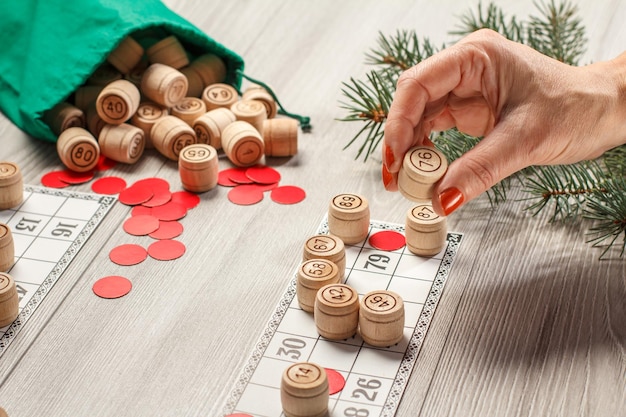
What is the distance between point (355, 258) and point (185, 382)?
33 cm

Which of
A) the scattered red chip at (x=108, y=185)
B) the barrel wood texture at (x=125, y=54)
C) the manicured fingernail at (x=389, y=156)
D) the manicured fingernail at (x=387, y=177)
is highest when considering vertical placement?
the manicured fingernail at (x=389, y=156)

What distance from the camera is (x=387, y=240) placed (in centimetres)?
135

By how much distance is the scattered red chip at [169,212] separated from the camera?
1.43 metres

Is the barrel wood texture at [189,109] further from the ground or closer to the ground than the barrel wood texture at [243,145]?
closer to the ground

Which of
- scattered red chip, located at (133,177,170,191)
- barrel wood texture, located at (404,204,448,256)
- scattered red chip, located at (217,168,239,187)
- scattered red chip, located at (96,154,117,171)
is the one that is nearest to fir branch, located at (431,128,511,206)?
barrel wood texture, located at (404,204,448,256)

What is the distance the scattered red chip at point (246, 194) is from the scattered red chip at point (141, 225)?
0.14 metres

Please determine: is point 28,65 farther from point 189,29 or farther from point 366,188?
point 366,188

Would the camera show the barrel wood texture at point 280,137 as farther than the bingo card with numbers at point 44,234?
Yes

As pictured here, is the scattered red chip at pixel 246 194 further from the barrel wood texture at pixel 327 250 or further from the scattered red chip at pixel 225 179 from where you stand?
the barrel wood texture at pixel 327 250

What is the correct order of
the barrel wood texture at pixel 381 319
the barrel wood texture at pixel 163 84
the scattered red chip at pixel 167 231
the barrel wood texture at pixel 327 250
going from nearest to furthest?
the barrel wood texture at pixel 381 319 < the barrel wood texture at pixel 327 250 < the scattered red chip at pixel 167 231 < the barrel wood texture at pixel 163 84

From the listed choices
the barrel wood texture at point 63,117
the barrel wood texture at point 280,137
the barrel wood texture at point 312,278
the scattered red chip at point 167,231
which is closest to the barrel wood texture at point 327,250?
the barrel wood texture at point 312,278

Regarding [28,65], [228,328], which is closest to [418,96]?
[228,328]

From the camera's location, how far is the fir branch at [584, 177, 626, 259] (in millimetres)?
1274

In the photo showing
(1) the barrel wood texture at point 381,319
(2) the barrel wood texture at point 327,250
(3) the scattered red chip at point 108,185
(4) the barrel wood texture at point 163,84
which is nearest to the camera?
(1) the barrel wood texture at point 381,319
